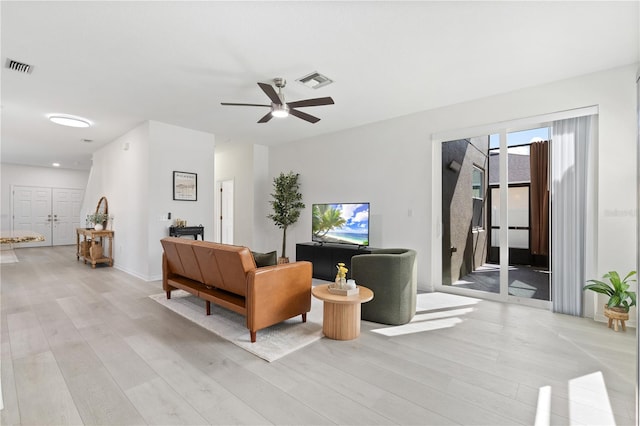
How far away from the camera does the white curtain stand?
3.29 meters

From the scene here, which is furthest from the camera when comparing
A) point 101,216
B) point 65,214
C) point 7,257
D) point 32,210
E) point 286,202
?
point 65,214

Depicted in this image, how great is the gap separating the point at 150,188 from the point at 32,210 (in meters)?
8.15

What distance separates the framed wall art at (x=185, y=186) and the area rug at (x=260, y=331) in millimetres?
2219

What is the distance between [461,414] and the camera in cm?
170

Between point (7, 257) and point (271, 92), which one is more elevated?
point (271, 92)

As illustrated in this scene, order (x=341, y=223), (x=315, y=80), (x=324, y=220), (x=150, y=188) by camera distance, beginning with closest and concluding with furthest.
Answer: (x=315, y=80), (x=150, y=188), (x=341, y=223), (x=324, y=220)

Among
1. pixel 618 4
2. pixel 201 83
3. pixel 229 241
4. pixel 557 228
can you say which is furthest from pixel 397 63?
pixel 229 241

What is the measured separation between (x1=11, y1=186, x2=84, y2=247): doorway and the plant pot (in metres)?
13.0

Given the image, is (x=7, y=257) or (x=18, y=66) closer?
(x=18, y=66)

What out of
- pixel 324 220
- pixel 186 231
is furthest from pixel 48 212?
pixel 324 220

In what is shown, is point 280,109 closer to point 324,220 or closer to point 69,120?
point 324,220

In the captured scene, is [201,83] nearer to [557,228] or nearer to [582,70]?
[582,70]

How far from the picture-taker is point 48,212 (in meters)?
9.87

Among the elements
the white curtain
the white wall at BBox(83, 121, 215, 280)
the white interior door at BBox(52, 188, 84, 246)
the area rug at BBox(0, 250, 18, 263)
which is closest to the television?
the white wall at BBox(83, 121, 215, 280)
